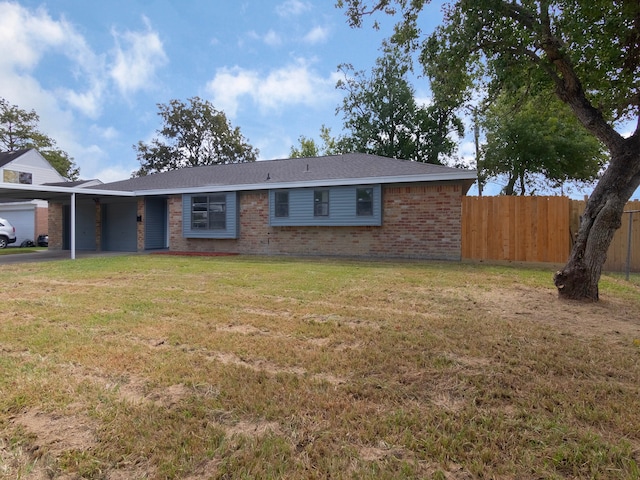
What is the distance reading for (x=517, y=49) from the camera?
641cm

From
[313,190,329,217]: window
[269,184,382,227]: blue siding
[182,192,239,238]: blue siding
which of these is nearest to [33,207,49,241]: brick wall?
[182,192,239,238]: blue siding

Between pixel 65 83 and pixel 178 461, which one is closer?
pixel 178 461

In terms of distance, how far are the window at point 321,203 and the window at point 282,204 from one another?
1092mm

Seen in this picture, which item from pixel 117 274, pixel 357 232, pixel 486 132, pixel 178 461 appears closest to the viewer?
pixel 178 461

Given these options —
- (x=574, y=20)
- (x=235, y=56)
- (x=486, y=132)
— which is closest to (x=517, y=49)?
(x=574, y=20)

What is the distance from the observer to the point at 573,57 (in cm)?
648

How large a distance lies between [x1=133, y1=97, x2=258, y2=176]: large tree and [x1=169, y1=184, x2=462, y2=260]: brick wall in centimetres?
2152

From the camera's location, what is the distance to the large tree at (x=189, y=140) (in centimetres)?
3328

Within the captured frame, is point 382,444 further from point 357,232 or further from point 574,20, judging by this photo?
point 357,232

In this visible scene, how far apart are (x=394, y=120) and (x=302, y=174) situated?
1388cm

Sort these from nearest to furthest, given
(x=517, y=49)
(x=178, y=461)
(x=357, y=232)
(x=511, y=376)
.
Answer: (x=178, y=461), (x=511, y=376), (x=517, y=49), (x=357, y=232)

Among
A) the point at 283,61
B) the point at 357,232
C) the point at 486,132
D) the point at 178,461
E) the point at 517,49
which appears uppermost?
the point at 283,61

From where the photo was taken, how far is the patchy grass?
187cm

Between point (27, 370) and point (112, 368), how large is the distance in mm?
625
